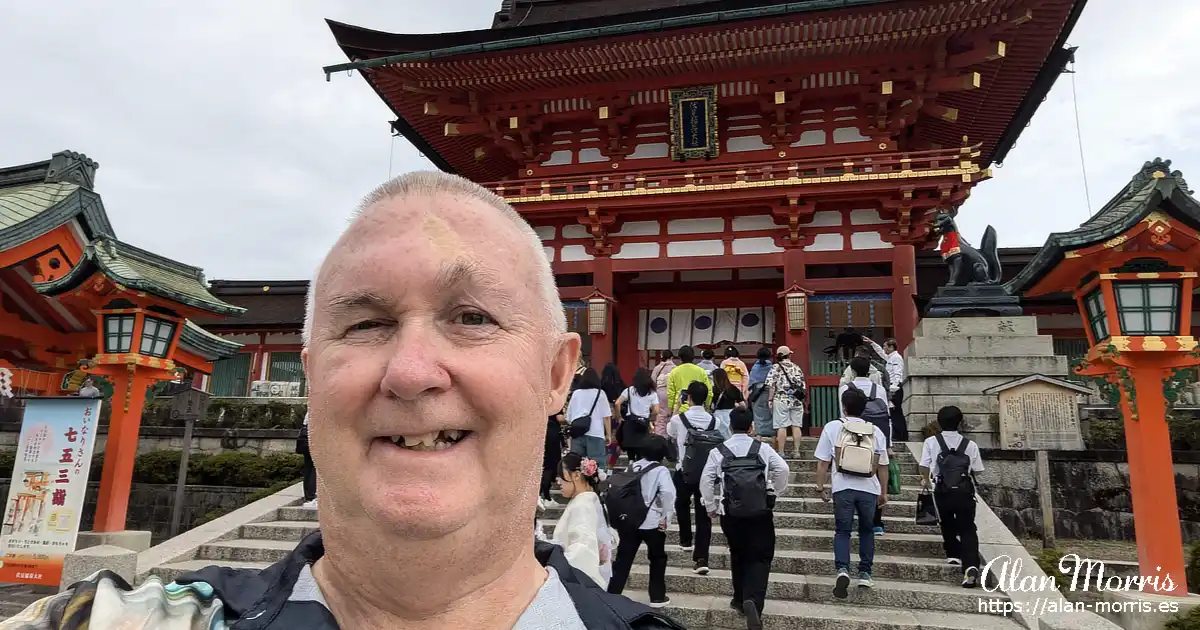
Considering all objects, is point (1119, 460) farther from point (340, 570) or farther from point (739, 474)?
point (340, 570)

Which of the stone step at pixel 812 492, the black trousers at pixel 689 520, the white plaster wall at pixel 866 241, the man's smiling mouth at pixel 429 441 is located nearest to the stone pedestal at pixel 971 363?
the stone step at pixel 812 492

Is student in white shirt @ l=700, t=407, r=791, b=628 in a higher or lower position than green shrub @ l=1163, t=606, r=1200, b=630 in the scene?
higher

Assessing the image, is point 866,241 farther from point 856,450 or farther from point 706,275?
point 856,450

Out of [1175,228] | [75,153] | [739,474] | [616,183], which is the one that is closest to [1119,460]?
[1175,228]

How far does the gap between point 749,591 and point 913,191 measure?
8873 millimetres

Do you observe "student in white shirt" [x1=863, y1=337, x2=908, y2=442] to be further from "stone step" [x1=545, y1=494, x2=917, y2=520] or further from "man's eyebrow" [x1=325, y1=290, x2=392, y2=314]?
"man's eyebrow" [x1=325, y1=290, x2=392, y2=314]

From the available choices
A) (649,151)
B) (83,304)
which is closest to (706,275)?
(649,151)

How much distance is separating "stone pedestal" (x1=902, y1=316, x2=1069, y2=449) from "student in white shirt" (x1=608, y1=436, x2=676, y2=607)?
5559 millimetres

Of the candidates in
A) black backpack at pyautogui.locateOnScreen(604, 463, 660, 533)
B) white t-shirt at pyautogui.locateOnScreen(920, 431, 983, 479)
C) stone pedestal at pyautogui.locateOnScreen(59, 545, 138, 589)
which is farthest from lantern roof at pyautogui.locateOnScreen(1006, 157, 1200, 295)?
stone pedestal at pyautogui.locateOnScreen(59, 545, 138, 589)

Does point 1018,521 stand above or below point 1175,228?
below

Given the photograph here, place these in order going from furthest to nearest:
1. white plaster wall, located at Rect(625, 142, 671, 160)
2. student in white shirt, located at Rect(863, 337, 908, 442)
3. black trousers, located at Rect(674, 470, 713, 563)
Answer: white plaster wall, located at Rect(625, 142, 671, 160) < student in white shirt, located at Rect(863, 337, 908, 442) < black trousers, located at Rect(674, 470, 713, 563)

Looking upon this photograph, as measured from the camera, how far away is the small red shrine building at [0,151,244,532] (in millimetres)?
7336

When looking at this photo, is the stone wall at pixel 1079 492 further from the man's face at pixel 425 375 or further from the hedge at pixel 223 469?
the hedge at pixel 223 469

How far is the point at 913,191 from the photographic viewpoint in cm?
1144
